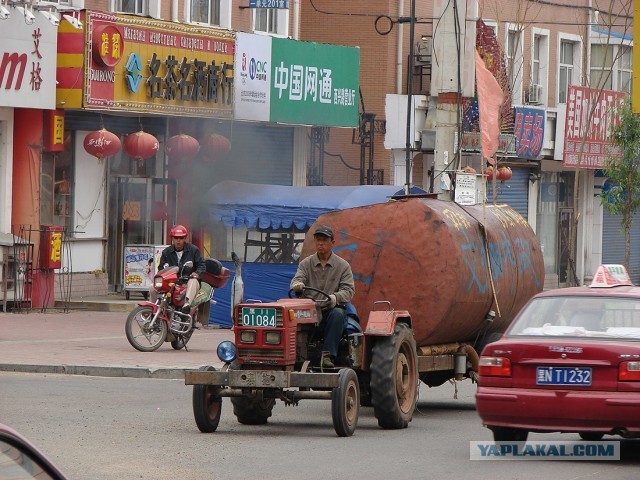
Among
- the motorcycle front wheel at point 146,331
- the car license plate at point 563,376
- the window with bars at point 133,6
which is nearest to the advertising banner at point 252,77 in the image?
the window with bars at point 133,6

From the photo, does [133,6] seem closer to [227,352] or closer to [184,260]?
[184,260]

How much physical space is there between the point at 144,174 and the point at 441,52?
10.1 metres

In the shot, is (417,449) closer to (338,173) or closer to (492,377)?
(492,377)

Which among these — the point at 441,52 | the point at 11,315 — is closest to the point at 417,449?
the point at 441,52

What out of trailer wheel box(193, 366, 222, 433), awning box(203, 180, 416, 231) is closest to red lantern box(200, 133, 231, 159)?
awning box(203, 180, 416, 231)

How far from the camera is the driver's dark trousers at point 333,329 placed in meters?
12.6

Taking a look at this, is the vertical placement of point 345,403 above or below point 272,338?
below

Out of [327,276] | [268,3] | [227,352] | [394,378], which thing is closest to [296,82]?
[268,3]

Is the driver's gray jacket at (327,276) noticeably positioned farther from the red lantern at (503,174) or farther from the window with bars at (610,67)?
the window with bars at (610,67)

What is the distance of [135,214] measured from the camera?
29375 millimetres

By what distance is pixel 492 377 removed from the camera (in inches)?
425

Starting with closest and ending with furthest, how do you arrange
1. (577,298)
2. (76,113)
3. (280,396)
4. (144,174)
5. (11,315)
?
(577,298) → (280,396) → (11,315) → (76,113) → (144,174)

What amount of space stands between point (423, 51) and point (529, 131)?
492 centimetres

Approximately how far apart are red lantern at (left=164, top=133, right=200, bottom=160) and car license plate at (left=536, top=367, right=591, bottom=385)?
18.5m
